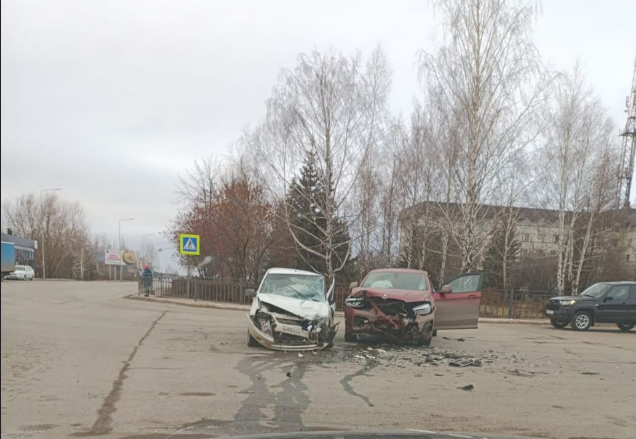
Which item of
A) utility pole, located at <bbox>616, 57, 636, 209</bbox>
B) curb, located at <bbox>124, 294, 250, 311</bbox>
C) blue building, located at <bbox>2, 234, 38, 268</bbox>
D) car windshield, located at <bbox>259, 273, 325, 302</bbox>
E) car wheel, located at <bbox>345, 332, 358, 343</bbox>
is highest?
utility pole, located at <bbox>616, 57, 636, 209</bbox>

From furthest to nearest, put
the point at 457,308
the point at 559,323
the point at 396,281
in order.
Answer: the point at 559,323 < the point at 457,308 < the point at 396,281

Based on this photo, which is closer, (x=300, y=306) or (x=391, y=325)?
(x=300, y=306)

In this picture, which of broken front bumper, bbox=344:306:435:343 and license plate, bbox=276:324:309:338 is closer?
license plate, bbox=276:324:309:338

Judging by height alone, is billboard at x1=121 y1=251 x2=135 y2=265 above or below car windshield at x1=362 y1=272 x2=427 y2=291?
below

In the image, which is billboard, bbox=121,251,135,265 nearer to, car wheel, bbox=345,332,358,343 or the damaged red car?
car wheel, bbox=345,332,358,343

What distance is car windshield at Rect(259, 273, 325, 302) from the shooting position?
1082 cm

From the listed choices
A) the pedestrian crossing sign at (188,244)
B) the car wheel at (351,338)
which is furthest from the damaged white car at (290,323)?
the pedestrian crossing sign at (188,244)

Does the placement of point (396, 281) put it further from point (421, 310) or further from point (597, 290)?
point (597, 290)

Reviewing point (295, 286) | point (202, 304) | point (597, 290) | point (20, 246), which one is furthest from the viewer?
point (202, 304)

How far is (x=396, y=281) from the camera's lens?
38.7 feet

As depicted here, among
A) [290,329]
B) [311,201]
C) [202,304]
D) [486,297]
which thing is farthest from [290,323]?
[486,297]

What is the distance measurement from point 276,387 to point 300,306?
127 inches

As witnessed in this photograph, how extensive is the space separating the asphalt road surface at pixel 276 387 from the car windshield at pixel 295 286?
1236 millimetres

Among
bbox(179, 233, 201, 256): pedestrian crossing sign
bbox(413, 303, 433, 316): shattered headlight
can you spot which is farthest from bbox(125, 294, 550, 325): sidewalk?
bbox(413, 303, 433, 316): shattered headlight
